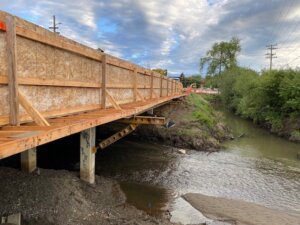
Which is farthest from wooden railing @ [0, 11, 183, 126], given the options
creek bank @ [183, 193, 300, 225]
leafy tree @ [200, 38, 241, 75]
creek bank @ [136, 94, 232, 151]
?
leafy tree @ [200, 38, 241, 75]

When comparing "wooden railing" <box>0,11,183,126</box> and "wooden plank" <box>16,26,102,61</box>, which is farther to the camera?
"wooden plank" <box>16,26,102,61</box>

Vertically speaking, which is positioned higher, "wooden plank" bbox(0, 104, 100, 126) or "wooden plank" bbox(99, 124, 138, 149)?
"wooden plank" bbox(0, 104, 100, 126)

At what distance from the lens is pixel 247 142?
68.6 feet

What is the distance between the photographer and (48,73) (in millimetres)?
5055

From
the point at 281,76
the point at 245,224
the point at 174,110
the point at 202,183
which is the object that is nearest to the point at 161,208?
the point at 245,224

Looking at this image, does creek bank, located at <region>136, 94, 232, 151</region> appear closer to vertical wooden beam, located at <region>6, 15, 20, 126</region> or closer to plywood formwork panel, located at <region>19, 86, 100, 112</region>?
plywood formwork panel, located at <region>19, 86, 100, 112</region>

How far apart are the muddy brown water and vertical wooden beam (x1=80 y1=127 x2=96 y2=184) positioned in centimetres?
167

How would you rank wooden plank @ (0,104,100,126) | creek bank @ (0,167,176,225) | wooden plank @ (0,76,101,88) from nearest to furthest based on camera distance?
wooden plank @ (0,104,100,126)
wooden plank @ (0,76,101,88)
creek bank @ (0,167,176,225)

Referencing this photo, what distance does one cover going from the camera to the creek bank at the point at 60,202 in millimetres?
5938

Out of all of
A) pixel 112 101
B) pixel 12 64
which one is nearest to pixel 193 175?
pixel 112 101

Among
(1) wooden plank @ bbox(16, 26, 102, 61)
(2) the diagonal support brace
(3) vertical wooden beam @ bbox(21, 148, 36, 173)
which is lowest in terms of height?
(3) vertical wooden beam @ bbox(21, 148, 36, 173)

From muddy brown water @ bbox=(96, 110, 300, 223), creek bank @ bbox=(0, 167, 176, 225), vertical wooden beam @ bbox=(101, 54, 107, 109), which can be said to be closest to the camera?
creek bank @ bbox=(0, 167, 176, 225)

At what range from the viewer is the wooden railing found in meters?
3.94

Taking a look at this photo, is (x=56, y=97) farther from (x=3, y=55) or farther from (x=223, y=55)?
(x=223, y=55)
